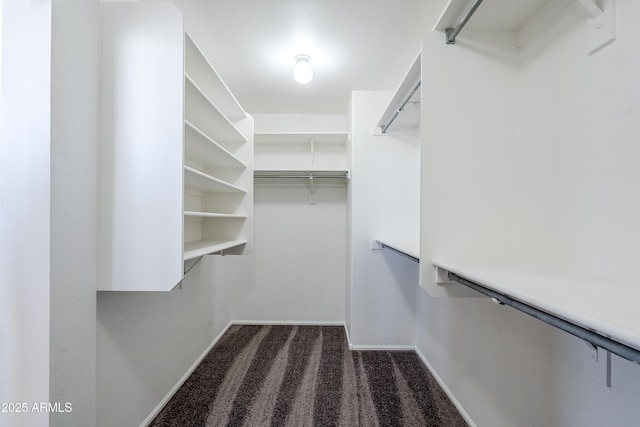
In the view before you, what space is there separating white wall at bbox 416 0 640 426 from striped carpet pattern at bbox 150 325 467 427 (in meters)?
0.56

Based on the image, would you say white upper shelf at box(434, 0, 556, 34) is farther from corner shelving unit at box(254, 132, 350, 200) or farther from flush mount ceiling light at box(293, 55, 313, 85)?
corner shelving unit at box(254, 132, 350, 200)

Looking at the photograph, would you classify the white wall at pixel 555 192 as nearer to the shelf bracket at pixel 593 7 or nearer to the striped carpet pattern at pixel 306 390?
the shelf bracket at pixel 593 7

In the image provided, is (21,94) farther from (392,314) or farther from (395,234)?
(392,314)

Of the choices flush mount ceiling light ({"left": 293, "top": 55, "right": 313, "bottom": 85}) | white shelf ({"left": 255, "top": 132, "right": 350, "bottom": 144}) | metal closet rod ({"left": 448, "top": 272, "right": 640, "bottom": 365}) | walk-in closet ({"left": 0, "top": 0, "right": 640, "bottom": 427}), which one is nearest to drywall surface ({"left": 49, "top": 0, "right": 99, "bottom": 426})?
walk-in closet ({"left": 0, "top": 0, "right": 640, "bottom": 427})

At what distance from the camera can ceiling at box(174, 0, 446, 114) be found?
1524mm

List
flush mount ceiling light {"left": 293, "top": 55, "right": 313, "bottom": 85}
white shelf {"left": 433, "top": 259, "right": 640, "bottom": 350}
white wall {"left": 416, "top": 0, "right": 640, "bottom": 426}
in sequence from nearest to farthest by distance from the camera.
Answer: white shelf {"left": 433, "top": 259, "right": 640, "bottom": 350}
white wall {"left": 416, "top": 0, "right": 640, "bottom": 426}
flush mount ceiling light {"left": 293, "top": 55, "right": 313, "bottom": 85}

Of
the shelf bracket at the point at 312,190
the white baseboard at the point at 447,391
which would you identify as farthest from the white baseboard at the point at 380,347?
the shelf bracket at the point at 312,190

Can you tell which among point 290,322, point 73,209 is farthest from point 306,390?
point 73,209

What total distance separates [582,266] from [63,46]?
1.93 metres

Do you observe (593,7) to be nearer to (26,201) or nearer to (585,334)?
(585,334)

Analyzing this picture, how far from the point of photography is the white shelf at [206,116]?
1.37 m

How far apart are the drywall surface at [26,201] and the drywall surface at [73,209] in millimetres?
23

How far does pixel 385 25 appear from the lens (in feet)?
5.45

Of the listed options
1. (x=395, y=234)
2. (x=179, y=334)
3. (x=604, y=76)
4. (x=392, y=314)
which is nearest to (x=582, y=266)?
(x=604, y=76)
